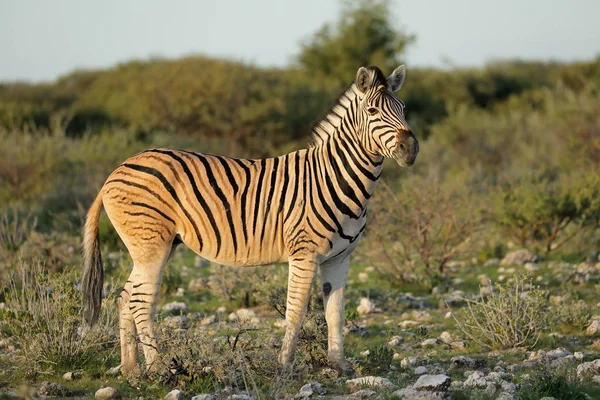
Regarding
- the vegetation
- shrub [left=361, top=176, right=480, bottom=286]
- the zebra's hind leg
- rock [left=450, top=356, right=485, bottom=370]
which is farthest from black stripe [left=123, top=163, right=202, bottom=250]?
shrub [left=361, top=176, right=480, bottom=286]

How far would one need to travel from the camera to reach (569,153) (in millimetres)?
20250

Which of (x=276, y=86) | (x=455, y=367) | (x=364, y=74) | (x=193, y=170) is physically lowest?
(x=455, y=367)

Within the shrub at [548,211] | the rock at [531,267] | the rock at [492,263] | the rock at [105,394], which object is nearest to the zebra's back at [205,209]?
the rock at [105,394]

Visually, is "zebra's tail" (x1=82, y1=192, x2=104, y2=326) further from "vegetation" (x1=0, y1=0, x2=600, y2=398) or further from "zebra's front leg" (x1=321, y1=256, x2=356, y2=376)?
"zebra's front leg" (x1=321, y1=256, x2=356, y2=376)

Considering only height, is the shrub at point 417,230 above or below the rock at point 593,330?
above

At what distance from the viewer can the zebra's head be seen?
22.7 ft

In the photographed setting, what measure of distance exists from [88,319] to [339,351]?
239 centimetres

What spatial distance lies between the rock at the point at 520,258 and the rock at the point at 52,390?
848 centimetres

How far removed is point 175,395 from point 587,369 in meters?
3.64

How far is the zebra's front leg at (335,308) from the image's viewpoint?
25.1ft

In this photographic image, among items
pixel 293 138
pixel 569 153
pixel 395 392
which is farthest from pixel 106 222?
pixel 293 138

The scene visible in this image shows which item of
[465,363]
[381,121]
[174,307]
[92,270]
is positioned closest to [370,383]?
[465,363]

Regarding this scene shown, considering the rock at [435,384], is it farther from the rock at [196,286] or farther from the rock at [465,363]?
the rock at [196,286]

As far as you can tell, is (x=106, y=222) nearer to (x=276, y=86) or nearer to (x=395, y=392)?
(x=395, y=392)
